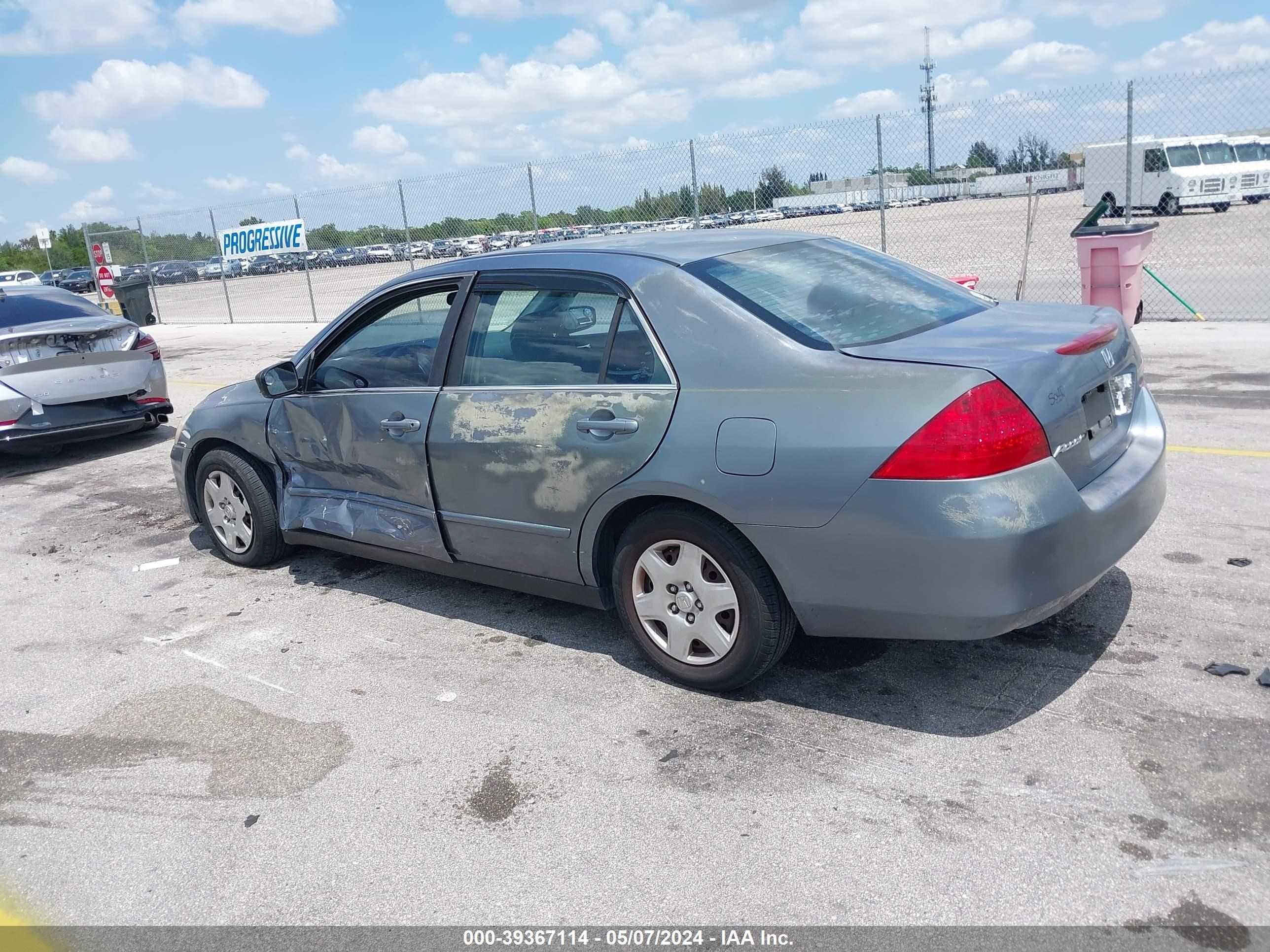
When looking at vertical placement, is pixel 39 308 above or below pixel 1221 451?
above

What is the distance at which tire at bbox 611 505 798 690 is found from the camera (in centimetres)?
365

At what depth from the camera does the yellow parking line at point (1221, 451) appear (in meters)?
6.27

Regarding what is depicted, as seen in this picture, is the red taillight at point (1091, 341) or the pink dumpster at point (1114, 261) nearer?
the red taillight at point (1091, 341)

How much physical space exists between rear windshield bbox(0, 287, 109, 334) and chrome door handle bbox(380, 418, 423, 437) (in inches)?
221

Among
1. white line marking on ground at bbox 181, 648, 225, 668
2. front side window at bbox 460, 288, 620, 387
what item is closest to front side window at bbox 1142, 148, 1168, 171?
front side window at bbox 460, 288, 620, 387

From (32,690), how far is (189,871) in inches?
75.6

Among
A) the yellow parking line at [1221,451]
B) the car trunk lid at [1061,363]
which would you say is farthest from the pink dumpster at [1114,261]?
the car trunk lid at [1061,363]

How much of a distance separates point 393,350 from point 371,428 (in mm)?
379

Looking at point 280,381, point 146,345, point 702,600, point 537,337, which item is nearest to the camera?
point 702,600

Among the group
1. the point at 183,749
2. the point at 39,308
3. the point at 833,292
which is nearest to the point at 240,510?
the point at 183,749

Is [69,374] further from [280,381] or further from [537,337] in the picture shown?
[537,337]

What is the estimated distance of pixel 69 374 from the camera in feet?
29.2

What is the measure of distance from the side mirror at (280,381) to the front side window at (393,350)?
0.12m

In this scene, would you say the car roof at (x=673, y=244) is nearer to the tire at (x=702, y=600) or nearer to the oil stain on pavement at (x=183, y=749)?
the tire at (x=702, y=600)
